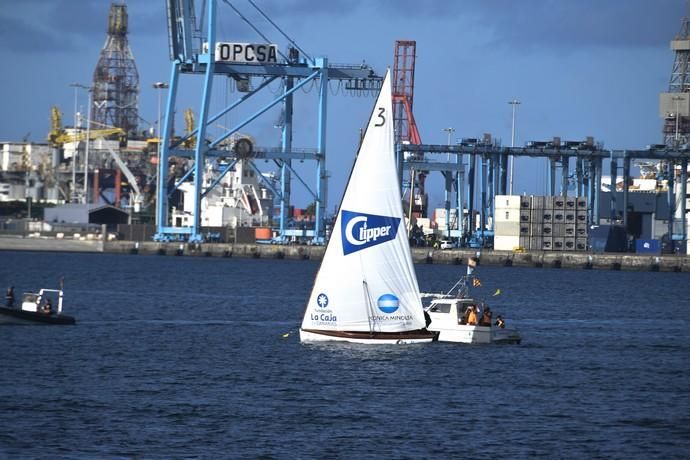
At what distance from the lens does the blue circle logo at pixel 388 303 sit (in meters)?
47.9

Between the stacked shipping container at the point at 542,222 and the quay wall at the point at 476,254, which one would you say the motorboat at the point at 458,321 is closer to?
the quay wall at the point at 476,254

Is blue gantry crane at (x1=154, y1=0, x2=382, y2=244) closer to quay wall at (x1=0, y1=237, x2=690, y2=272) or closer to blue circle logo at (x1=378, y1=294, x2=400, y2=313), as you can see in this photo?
quay wall at (x1=0, y1=237, x2=690, y2=272)

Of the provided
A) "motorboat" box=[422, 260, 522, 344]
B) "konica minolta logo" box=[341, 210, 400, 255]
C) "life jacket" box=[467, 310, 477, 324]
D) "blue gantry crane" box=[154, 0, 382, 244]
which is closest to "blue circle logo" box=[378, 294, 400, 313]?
"konica minolta logo" box=[341, 210, 400, 255]

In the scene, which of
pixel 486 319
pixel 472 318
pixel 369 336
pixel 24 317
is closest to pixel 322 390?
pixel 369 336

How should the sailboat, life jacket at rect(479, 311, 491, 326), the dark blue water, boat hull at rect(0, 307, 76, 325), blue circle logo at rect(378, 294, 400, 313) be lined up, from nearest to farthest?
the dark blue water < the sailboat < blue circle logo at rect(378, 294, 400, 313) < life jacket at rect(479, 311, 491, 326) < boat hull at rect(0, 307, 76, 325)

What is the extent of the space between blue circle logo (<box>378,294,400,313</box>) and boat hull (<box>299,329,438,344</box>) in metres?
0.81

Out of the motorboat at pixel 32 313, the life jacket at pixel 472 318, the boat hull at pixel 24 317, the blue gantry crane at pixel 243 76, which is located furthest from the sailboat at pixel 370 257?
the blue gantry crane at pixel 243 76

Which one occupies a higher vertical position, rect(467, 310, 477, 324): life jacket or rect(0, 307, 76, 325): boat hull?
rect(467, 310, 477, 324): life jacket

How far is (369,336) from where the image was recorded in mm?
48094

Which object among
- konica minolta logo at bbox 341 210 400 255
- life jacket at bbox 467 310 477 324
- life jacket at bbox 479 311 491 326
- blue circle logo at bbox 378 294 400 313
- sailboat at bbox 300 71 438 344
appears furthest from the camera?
life jacket at bbox 479 311 491 326

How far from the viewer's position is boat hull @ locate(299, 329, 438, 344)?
48000 millimetres

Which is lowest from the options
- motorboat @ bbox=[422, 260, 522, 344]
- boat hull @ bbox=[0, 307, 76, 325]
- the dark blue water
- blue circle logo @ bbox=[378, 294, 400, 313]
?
the dark blue water

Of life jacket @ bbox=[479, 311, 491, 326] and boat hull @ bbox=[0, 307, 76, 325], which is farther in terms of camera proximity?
boat hull @ bbox=[0, 307, 76, 325]

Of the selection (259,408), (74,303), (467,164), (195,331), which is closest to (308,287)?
(74,303)
